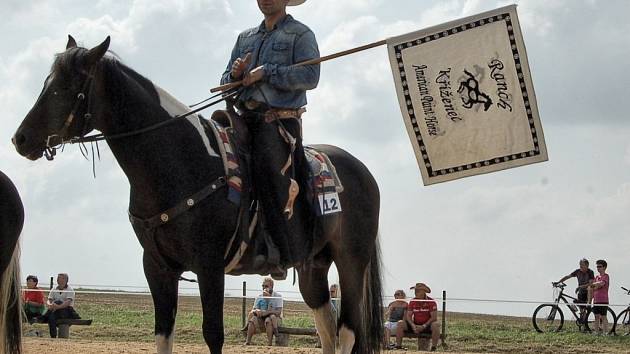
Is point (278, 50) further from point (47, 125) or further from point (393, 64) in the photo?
point (47, 125)

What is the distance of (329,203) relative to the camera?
7.85 metres

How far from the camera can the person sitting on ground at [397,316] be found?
592 inches

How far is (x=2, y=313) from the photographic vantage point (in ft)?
28.1

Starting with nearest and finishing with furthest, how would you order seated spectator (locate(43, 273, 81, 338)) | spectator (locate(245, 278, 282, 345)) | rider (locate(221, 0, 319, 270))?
rider (locate(221, 0, 319, 270))
spectator (locate(245, 278, 282, 345))
seated spectator (locate(43, 273, 81, 338))

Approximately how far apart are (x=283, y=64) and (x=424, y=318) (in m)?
8.55

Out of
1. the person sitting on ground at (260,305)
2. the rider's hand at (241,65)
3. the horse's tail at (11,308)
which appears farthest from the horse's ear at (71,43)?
the person sitting on ground at (260,305)

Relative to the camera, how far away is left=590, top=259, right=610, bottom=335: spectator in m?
17.6

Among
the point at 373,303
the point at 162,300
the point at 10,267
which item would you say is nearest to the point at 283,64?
the point at 162,300

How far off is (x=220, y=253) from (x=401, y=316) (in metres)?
9.12

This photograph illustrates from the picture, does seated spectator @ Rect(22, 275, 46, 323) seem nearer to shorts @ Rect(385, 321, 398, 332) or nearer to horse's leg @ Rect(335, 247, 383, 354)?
shorts @ Rect(385, 321, 398, 332)

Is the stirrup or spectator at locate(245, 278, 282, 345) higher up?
spectator at locate(245, 278, 282, 345)

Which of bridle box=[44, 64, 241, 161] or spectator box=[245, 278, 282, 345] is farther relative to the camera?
spectator box=[245, 278, 282, 345]

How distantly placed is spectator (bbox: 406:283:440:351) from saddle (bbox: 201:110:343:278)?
7.66m

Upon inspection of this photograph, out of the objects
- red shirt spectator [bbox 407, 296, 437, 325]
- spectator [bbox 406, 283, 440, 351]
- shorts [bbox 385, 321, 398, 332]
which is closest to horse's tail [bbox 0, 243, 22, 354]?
shorts [bbox 385, 321, 398, 332]
